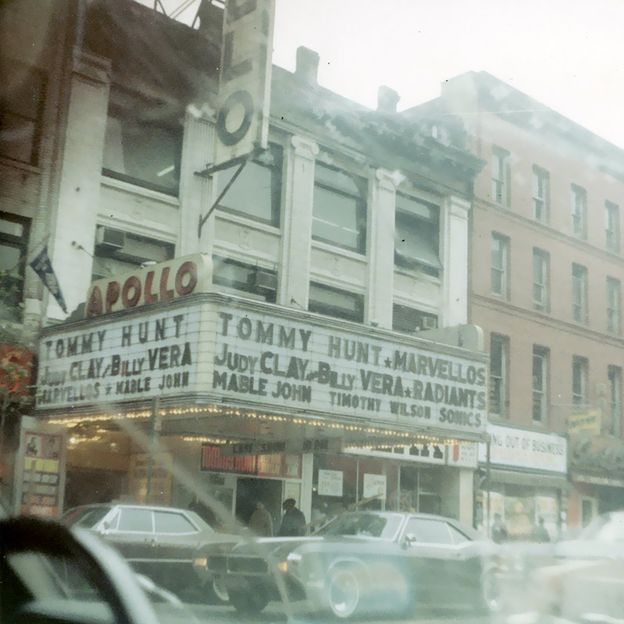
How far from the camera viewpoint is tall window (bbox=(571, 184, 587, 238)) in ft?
24.6

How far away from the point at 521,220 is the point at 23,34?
212 inches

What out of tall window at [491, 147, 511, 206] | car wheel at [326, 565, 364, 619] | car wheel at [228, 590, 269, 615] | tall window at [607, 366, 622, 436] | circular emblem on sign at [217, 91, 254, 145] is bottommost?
car wheel at [326, 565, 364, 619]

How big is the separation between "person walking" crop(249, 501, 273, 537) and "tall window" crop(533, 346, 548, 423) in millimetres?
3075

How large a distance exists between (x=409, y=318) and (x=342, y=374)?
15.5 feet

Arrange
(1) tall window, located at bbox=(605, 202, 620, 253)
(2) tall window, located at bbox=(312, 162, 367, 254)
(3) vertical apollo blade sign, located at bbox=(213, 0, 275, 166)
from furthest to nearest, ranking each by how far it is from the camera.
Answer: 1. (2) tall window, located at bbox=(312, 162, 367, 254)
2. (1) tall window, located at bbox=(605, 202, 620, 253)
3. (3) vertical apollo blade sign, located at bbox=(213, 0, 275, 166)

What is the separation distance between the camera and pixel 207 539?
9.88 feet

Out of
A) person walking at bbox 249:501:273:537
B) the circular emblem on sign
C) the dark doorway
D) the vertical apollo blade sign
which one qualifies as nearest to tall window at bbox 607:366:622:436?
the dark doorway

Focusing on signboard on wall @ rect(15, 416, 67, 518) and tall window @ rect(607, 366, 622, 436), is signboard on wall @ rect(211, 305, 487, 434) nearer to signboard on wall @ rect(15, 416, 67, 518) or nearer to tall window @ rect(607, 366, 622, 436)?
tall window @ rect(607, 366, 622, 436)

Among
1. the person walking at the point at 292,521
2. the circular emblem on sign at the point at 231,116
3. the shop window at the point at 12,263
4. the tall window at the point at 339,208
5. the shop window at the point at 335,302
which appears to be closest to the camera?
the person walking at the point at 292,521

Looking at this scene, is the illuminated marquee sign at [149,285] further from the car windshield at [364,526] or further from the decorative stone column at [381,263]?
the decorative stone column at [381,263]

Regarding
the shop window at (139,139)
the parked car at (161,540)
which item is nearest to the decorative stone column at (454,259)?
the shop window at (139,139)

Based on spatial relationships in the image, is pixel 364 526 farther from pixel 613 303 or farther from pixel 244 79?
pixel 244 79

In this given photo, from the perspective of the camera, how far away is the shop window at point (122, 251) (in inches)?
318

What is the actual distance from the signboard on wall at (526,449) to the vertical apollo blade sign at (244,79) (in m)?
3.67
